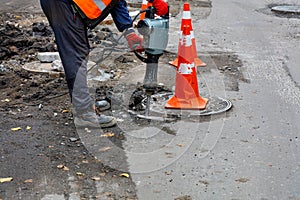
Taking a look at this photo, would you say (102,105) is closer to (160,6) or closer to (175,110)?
(175,110)

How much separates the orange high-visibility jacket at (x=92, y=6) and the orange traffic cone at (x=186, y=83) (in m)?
1.10

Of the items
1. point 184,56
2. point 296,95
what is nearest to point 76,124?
point 184,56

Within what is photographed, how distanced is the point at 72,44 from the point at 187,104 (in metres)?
1.39

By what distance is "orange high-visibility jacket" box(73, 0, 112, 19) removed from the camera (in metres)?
4.66

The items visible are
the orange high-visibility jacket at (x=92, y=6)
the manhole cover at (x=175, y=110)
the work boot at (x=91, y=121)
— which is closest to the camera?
the orange high-visibility jacket at (x=92, y=6)

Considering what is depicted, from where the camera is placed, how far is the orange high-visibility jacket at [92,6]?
15.3 ft

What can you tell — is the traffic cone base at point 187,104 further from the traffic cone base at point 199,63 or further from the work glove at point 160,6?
the traffic cone base at point 199,63

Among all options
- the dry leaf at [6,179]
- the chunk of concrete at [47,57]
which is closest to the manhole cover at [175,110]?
the dry leaf at [6,179]

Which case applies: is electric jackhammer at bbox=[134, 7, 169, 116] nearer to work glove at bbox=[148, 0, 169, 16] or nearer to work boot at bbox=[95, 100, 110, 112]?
work glove at bbox=[148, 0, 169, 16]

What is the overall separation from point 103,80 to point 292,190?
10.3ft

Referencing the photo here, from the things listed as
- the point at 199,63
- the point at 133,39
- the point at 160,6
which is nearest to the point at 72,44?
the point at 133,39

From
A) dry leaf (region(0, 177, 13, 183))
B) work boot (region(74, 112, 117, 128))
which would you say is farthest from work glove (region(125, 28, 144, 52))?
dry leaf (region(0, 177, 13, 183))

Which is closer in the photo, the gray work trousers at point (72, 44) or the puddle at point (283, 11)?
the gray work trousers at point (72, 44)

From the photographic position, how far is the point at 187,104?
213 inches
